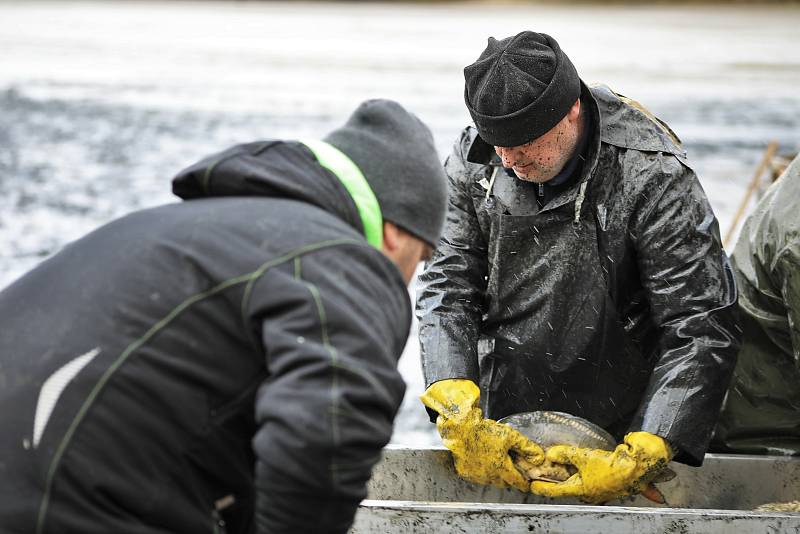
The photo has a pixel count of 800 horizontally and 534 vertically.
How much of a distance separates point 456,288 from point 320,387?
185 cm

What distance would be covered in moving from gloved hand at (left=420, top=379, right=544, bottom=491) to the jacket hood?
1.34 metres

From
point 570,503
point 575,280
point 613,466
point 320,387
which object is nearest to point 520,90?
point 575,280

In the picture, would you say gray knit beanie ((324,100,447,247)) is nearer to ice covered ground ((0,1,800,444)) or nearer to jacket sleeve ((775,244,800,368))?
jacket sleeve ((775,244,800,368))

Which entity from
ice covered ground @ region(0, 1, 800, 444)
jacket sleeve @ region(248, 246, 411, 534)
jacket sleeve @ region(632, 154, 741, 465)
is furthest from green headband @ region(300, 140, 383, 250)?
ice covered ground @ region(0, 1, 800, 444)

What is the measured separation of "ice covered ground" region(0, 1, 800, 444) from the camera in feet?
33.5

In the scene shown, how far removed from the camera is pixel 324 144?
1.94 metres

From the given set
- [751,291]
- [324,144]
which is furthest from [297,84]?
[324,144]

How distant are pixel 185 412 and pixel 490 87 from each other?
1674 mm

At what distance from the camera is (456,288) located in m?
3.48

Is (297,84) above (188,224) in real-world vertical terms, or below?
below

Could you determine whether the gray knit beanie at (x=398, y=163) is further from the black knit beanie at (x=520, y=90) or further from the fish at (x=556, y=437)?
the fish at (x=556, y=437)

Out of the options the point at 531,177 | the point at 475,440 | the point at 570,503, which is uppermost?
the point at 531,177

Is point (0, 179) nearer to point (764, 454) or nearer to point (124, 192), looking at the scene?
point (124, 192)

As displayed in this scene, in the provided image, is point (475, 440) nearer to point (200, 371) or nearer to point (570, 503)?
point (570, 503)
